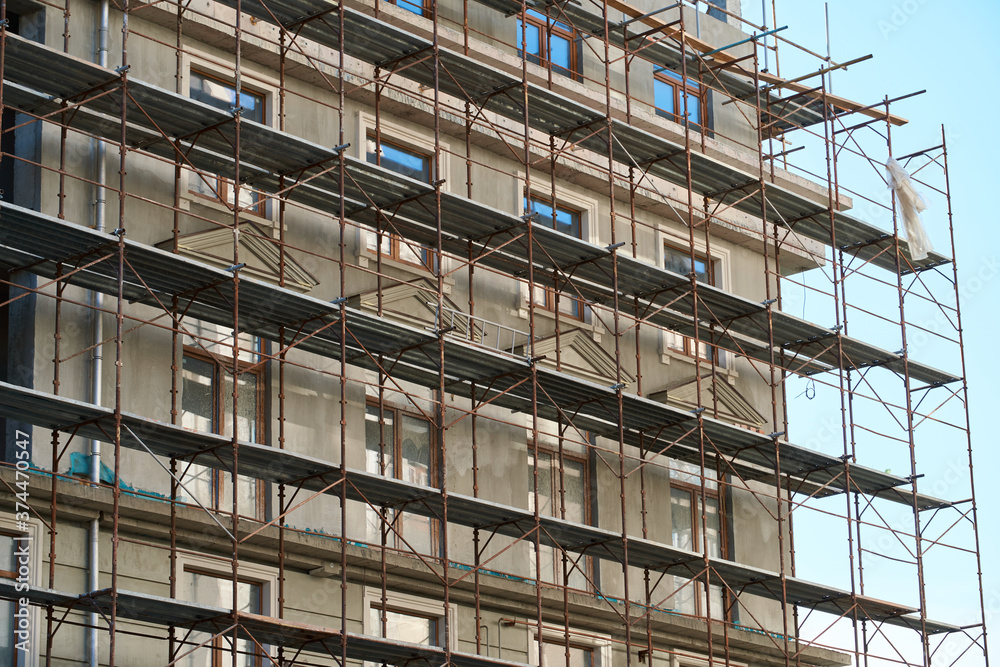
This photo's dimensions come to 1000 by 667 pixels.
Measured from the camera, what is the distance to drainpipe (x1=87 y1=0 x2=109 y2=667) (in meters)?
22.9

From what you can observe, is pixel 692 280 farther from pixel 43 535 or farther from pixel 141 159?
pixel 43 535

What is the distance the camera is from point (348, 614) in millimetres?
26047

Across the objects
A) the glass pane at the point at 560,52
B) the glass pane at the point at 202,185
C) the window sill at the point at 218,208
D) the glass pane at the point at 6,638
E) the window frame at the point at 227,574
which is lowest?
the glass pane at the point at 6,638

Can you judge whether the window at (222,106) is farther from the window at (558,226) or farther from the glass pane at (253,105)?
the window at (558,226)

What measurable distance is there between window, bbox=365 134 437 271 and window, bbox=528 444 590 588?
3.84 metres

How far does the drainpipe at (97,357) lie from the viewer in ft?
75.2

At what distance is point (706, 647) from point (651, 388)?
15.4 feet

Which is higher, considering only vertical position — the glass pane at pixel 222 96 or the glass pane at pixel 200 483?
the glass pane at pixel 222 96

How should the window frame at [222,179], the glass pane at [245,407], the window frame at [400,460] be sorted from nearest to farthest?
the glass pane at [245,407]
the window frame at [222,179]
the window frame at [400,460]

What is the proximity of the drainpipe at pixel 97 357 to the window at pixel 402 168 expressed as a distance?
479 centimetres

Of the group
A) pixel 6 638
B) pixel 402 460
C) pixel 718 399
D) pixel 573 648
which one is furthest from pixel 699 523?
pixel 6 638

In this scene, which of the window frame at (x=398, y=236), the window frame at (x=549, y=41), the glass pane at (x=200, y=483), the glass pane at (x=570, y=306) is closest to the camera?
the glass pane at (x=200, y=483)

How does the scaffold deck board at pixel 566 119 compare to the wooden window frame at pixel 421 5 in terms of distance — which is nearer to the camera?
the scaffold deck board at pixel 566 119

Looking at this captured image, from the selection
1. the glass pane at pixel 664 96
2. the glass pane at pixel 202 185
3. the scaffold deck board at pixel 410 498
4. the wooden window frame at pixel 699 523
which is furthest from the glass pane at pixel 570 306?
the glass pane at pixel 202 185
